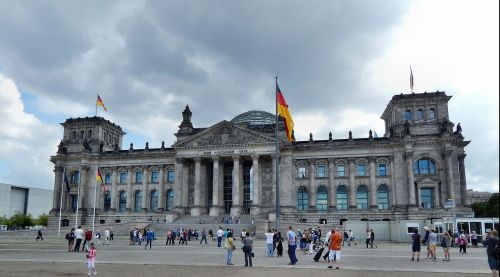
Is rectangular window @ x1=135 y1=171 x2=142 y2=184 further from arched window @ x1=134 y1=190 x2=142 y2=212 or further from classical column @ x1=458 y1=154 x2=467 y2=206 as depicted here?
classical column @ x1=458 y1=154 x2=467 y2=206

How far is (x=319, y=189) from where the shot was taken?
2985 inches

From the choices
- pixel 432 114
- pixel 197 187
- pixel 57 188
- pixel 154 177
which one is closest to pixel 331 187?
pixel 432 114

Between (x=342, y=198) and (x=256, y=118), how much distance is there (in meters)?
24.7

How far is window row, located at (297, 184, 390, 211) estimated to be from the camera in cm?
7322

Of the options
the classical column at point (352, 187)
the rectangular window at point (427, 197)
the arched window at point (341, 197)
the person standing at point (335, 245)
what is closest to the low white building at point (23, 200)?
the arched window at point (341, 197)

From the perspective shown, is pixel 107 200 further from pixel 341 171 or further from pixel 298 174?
pixel 341 171

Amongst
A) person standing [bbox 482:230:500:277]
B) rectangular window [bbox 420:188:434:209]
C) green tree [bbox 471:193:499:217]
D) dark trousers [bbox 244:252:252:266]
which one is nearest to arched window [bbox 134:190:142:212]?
rectangular window [bbox 420:188:434:209]

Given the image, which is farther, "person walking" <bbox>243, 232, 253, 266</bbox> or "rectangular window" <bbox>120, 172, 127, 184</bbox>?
"rectangular window" <bbox>120, 172, 127, 184</bbox>

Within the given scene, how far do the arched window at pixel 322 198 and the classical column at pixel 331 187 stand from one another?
2.99ft

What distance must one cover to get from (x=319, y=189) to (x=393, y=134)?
1489 centimetres

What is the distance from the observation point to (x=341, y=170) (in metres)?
75.2

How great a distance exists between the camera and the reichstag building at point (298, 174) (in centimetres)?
7038

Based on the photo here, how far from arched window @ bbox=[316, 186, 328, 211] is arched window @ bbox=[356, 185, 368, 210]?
510cm

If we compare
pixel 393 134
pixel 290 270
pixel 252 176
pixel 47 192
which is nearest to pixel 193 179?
pixel 252 176
